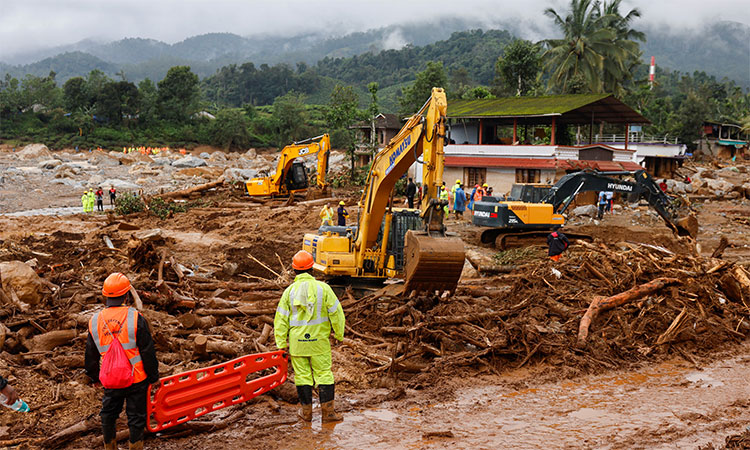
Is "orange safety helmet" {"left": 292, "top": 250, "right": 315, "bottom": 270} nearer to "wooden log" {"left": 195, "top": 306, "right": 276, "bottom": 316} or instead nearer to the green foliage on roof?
"wooden log" {"left": 195, "top": 306, "right": 276, "bottom": 316}

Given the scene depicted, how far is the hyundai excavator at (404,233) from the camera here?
8156 millimetres

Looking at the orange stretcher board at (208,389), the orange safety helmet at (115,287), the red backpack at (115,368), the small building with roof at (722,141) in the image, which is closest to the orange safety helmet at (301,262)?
the orange stretcher board at (208,389)

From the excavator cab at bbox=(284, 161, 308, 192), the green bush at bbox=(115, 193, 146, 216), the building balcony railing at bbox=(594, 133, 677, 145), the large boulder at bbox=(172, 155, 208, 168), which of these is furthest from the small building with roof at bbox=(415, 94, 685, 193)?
the large boulder at bbox=(172, 155, 208, 168)

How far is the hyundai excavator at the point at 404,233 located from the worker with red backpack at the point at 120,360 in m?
4.08

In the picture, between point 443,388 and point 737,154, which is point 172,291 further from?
point 737,154

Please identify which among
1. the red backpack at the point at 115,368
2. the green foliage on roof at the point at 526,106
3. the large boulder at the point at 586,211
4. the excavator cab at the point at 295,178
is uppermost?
the green foliage on roof at the point at 526,106

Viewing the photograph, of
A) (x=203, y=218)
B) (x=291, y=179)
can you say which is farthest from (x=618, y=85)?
(x=203, y=218)

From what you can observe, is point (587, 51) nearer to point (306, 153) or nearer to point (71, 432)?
point (306, 153)

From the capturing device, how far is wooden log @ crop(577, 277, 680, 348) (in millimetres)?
8109

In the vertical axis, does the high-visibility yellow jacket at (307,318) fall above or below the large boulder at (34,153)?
below

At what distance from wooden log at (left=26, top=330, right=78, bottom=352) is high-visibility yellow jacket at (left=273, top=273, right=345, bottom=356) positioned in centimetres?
318

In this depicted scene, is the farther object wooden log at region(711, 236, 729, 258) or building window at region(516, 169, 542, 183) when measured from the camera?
building window at region(516, 169, 542, 183)

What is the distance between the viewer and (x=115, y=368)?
15.2ft

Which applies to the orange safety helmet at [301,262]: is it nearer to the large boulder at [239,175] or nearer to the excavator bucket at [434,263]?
the excavator bucket at [434,263]
